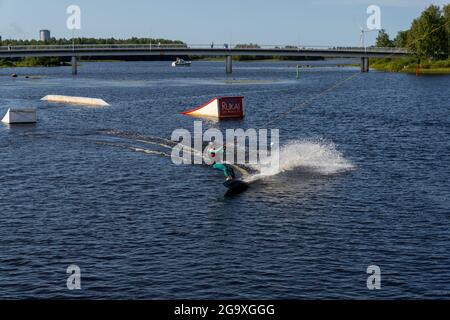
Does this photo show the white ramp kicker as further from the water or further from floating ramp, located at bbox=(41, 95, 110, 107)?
floating ramp, located at bbox=(41, 95, 110, 107)

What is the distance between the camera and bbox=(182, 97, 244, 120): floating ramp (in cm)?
12585

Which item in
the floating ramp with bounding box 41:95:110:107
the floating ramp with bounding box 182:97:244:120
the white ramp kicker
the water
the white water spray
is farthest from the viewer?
the floating ramp with bounding box 41:95:110:107

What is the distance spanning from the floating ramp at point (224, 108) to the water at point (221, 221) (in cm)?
2930

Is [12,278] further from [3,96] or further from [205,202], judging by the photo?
[3,96]

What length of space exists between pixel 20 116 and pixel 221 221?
75.5 meters

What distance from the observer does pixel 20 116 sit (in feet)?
385

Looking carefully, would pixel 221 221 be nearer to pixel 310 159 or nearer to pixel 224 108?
pixel 310 159

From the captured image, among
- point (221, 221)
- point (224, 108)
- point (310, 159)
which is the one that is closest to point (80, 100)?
point (224, 108)

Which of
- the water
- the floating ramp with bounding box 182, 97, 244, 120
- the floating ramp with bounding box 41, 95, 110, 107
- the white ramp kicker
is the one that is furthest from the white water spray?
the floating ramp with bounding box 41, 95, 110, 107

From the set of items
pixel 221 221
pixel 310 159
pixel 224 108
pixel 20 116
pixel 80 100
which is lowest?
pixel 221 221

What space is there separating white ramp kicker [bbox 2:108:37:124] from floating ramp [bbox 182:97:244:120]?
32.6 metres

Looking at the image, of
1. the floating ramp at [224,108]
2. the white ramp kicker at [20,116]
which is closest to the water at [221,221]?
the white ramp kicker at [20,116]

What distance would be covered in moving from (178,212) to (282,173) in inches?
675

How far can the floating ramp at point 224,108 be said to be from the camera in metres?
126
